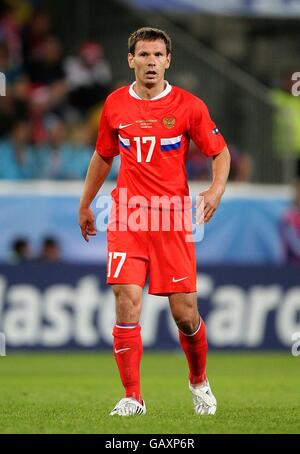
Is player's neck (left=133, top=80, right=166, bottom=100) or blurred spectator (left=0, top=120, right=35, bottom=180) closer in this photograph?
player's neck (left=133, top=80, right=166, bottom=100)

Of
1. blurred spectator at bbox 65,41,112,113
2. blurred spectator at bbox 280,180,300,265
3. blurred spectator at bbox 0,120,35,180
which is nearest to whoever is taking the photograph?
blurred spectator at bbox 280,180,300,265

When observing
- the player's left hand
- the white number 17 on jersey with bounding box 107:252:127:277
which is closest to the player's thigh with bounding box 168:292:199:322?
the white number 17 on jersey with bounding box 107:252:127:277

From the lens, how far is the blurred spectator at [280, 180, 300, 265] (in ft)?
53.6

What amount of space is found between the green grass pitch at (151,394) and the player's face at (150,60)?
2.28 metres

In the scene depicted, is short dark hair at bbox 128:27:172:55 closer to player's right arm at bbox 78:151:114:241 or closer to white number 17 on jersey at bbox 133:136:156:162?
white number 17 on jersey at bbox 133:136:156:162

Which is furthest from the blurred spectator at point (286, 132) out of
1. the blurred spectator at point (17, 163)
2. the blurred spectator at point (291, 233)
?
the blurred spectator at point (17, 163)

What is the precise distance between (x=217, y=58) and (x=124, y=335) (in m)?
12.3

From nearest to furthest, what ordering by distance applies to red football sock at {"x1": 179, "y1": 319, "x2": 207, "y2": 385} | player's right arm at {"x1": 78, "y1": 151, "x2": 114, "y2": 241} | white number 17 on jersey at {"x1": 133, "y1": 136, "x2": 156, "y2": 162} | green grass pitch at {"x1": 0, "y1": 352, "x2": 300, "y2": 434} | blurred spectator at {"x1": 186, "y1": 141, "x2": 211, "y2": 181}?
green grass pitch at {"x1": 0, "y1": 352, "x2": 300, "y2": 434}
white number 17 on jersey at {"x1": 133, "y1": 136, "x2": 156, "y2": 162}
red football sock at {"x1": 179, "y1": 319, "x2": 207, "y2": 385}
player's right arm at {"x1": 78, "y1": 151, "x2": 114, "y2": 241}
blurred spectator at {"x1": 186, "y1": 141, "x2": 211, "y2": 181}

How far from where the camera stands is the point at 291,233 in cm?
1634

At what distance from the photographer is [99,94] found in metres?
19.0

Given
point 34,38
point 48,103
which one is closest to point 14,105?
point 48,103

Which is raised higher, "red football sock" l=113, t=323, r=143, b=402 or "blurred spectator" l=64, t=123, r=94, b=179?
"red football sock" l=113, t=323, r=143, b=402
